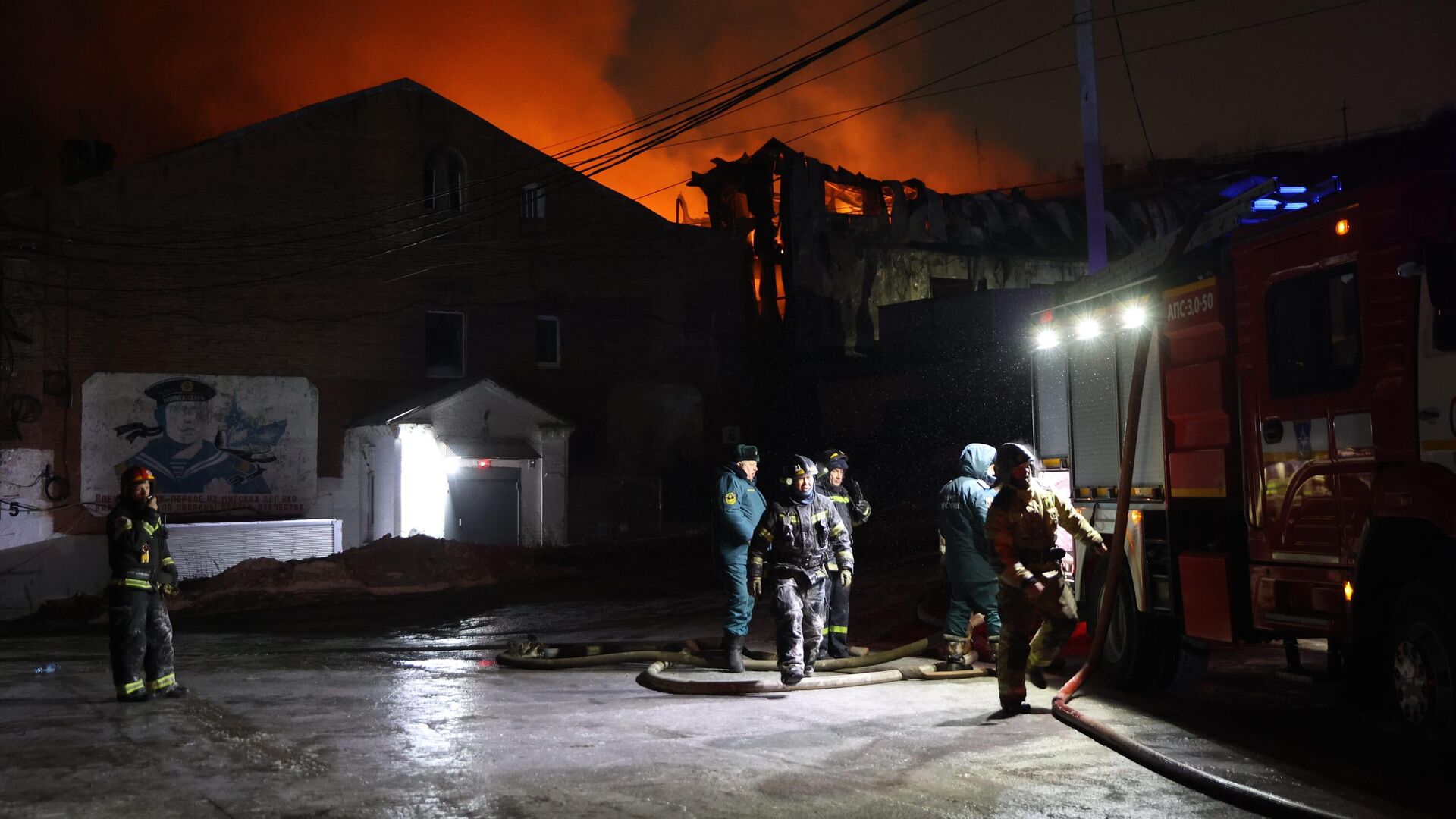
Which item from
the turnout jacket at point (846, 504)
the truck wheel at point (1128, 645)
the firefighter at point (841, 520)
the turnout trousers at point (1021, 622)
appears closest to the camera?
the turnout trousers at point (1021, 622)

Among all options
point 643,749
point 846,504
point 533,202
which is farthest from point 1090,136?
point 533,202

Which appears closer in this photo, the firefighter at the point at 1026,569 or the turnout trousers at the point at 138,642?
the firefighter at the point at 1026,569

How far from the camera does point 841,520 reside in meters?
10.6

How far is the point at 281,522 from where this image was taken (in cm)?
2620

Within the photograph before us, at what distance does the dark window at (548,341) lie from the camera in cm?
3172

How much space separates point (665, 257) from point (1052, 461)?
23053 millimetres

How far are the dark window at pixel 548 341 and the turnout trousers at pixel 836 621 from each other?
21.6m

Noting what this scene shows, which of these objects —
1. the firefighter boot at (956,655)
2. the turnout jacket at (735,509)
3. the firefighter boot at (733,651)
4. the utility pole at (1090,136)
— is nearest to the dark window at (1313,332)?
the firefighter boot at (956,655)

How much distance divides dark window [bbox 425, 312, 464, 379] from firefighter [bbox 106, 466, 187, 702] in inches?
824

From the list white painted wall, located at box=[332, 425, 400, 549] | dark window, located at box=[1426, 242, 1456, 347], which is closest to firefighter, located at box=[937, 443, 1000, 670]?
dark window, located at box=[1426, 242, 1456, 347]

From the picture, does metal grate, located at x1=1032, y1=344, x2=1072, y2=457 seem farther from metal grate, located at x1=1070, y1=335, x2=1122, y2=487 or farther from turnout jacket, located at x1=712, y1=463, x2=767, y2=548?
turnout jacket, located at x1=712, y1=463, x2=767, y2=548

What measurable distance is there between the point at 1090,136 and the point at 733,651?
8.76 meters

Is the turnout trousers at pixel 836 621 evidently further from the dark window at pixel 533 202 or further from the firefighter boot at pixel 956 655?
the dark window at pixel 533 202

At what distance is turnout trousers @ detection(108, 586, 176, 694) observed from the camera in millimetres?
9281
